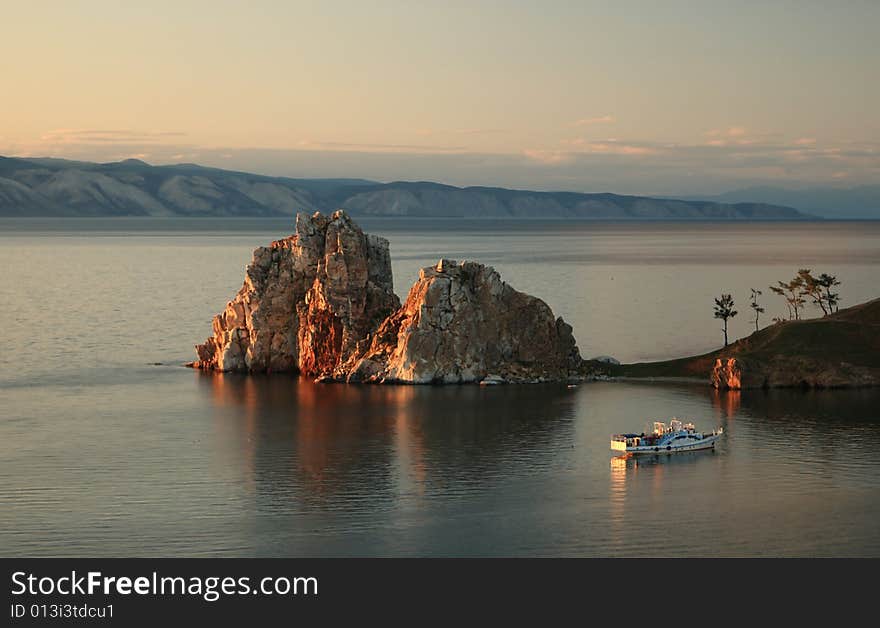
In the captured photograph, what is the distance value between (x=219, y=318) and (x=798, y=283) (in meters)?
74.2

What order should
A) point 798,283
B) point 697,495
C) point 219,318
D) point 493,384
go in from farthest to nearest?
point 798,283 < point 219,318 < point 493,384 < point 697,495

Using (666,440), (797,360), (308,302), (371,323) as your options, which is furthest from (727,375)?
(308,302)

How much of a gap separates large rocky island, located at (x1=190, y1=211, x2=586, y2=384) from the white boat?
3095 cm

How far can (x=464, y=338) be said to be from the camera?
132 meters

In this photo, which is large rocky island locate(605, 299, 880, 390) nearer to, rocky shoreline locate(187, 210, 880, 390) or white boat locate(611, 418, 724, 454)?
rocky shoreline locate(187, 210, 880, 390)

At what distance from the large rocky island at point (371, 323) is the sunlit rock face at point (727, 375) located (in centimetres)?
1424

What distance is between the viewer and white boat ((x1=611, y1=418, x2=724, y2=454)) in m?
100

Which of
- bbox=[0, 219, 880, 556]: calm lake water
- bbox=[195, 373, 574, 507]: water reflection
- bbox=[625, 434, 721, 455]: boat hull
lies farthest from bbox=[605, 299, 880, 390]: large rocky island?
bbox=[625, 434, 721, 455]: boat hull

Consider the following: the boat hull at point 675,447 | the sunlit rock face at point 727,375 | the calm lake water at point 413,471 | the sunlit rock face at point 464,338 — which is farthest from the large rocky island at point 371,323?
the boat hull at point 675,447

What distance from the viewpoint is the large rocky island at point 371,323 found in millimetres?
131500

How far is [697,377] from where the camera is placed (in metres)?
136

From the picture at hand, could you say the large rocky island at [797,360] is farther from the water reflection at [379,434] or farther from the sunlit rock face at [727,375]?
the water reflection at [379,434]
